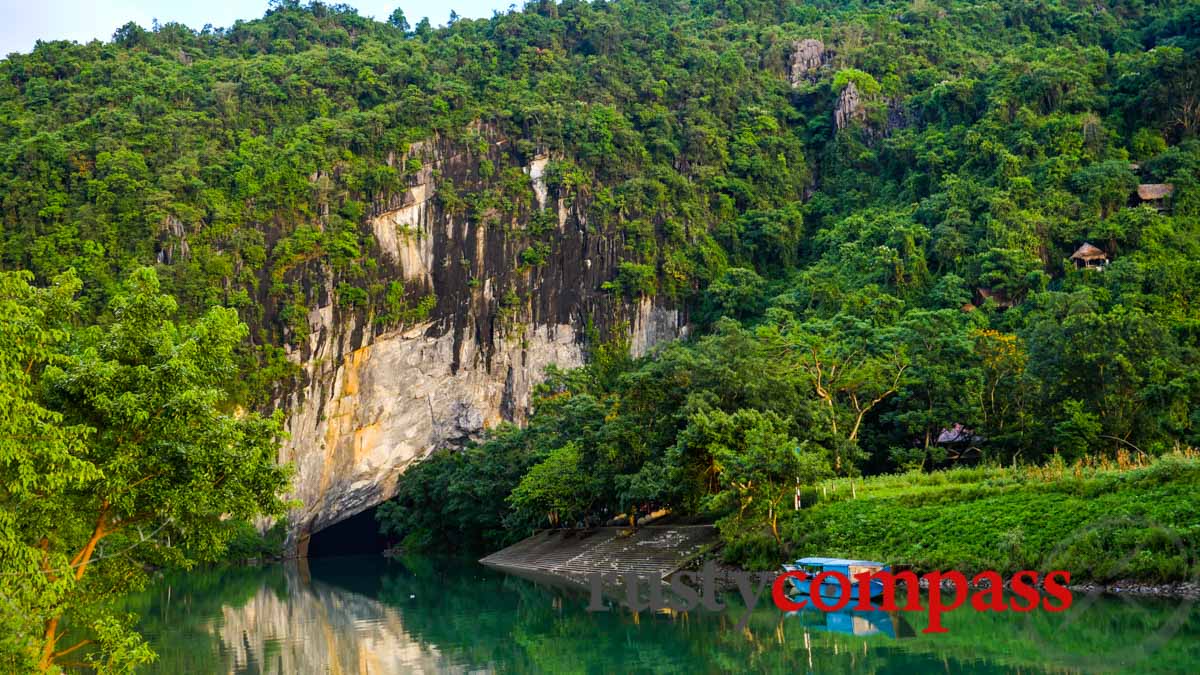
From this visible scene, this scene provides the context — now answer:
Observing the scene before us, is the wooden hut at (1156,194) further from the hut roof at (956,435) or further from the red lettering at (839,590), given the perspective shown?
the red lettering at (839,590)

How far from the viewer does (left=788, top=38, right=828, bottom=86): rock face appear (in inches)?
2729

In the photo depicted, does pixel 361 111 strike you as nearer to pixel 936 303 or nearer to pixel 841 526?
pixel 936 303

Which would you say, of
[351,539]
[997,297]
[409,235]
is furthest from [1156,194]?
[351,539]

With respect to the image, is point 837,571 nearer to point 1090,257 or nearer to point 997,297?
point 997,297

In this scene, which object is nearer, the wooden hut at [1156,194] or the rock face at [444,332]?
the wooden hut at [1156,194]

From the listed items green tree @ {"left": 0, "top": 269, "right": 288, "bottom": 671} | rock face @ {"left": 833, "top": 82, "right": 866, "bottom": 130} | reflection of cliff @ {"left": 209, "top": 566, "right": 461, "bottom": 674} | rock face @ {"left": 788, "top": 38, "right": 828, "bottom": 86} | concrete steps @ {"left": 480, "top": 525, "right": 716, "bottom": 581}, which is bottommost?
concrete steps @ {"left": 480, "top": 525, "right": 716, "bottom": 581}

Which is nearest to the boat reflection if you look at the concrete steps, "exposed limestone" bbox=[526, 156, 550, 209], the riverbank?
the riverbank

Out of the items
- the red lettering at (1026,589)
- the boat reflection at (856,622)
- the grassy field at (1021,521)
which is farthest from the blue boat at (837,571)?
the red lettering at (1026,589)

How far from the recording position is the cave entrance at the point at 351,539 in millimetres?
Answer: 58000

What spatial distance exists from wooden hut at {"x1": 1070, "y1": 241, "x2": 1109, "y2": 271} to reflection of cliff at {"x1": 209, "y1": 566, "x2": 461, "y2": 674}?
3072 cm

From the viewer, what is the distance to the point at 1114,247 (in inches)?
1692

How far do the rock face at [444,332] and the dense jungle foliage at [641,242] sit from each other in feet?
2.63

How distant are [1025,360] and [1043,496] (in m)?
11.5

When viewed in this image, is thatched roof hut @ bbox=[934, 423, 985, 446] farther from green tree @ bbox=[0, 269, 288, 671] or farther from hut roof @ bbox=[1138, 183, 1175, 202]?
green tree @ bbox=[0, 269, 288, 671]
